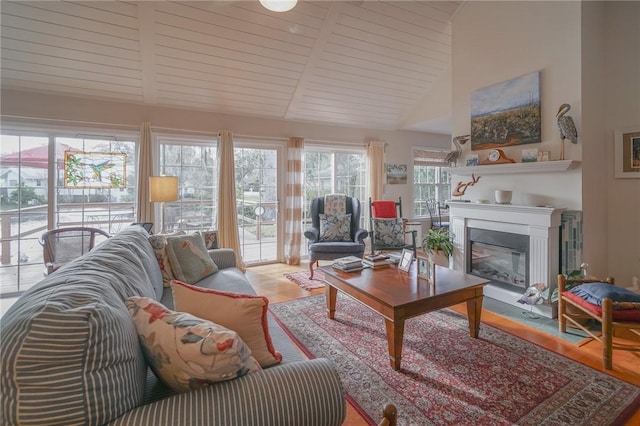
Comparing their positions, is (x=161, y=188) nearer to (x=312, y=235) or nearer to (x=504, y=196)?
(x=312, y=235)

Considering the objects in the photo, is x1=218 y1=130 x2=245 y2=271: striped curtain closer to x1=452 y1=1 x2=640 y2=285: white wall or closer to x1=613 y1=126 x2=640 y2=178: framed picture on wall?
x1=452 y1=1 x2=640 y2=285: white wall

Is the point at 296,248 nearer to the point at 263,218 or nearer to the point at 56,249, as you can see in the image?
the point at 263,218

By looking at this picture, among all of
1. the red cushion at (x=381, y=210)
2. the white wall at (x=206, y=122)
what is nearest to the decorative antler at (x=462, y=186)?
the red cushion at (x=381, y=210)

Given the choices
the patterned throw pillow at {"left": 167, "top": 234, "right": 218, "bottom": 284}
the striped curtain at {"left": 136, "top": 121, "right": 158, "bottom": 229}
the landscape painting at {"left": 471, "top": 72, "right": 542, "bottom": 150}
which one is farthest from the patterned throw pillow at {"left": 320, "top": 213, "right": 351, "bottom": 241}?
the striped curtain at {"left": 136, "top": 121, "right": 158, "bottom": 229}

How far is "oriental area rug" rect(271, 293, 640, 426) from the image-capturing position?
167 centimetres

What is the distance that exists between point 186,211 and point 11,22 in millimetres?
2457

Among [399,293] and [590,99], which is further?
[590,99]

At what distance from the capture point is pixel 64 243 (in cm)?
309

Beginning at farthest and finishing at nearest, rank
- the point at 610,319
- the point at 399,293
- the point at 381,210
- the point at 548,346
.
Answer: the point at 381,210 → the point at 548,346 → the point at 399,293 → the point at 610,319

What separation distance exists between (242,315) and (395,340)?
1.20 meters

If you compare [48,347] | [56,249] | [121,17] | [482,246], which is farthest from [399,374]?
[121,17]

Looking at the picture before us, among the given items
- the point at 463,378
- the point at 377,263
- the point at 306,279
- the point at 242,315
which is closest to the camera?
the point at 242,315

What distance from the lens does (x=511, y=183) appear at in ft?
11.1

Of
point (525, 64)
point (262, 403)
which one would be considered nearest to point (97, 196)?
point (262, 403)
